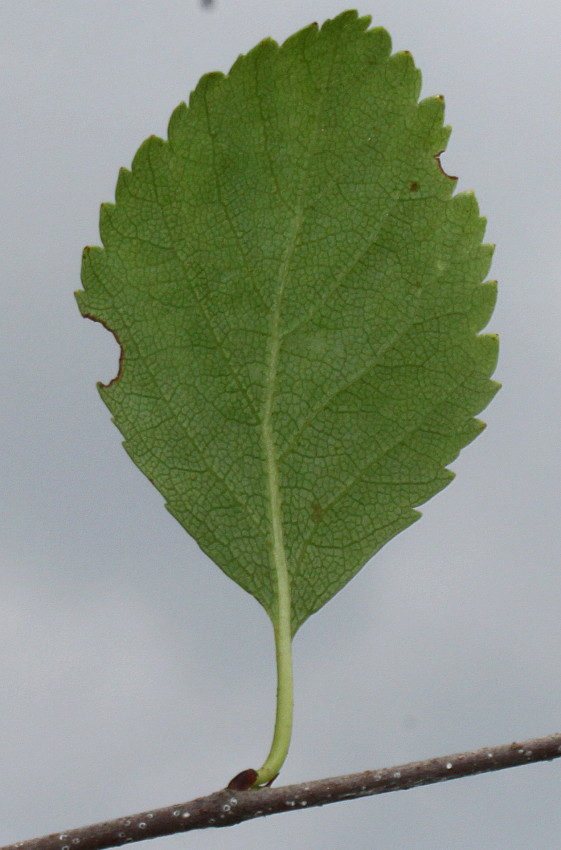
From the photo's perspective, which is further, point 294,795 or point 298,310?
point 298,310

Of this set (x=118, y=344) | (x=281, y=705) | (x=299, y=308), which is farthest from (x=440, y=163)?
(x=281, y=705)

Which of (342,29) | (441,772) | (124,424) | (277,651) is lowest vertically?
(441,772)

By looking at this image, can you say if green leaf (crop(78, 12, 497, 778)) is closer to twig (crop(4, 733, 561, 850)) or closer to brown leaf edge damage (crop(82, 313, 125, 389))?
brown leaf edge damage (crop(82, 313, 125, 389))

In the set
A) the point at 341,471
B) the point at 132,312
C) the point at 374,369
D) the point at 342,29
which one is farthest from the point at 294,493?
the point at 342,29

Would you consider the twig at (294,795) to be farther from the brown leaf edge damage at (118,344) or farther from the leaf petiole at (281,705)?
the brown leaf edge damage at (118,344)

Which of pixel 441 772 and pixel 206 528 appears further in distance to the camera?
pixel 206 528

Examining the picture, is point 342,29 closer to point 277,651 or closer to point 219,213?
point 219,213

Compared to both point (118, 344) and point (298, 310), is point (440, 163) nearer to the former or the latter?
point (298, 310)
